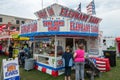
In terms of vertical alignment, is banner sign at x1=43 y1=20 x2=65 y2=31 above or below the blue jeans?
above

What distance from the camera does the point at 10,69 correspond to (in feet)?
21.0

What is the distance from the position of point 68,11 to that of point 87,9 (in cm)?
317

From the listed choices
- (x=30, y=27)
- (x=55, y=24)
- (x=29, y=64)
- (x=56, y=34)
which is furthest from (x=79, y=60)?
(x=30, y=27)

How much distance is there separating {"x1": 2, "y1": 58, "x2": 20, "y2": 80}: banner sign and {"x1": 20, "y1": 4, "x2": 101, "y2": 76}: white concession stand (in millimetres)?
2842

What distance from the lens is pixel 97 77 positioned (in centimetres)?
861

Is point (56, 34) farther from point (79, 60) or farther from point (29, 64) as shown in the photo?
point (29, 64)

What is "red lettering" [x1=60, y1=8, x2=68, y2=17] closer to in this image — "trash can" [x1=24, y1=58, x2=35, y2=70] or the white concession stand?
the white concession stand

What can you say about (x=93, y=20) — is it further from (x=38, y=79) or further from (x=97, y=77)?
(x=38, y=79)

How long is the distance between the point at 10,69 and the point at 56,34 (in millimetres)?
3319

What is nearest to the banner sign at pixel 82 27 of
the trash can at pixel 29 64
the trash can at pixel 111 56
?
the trash can at pixel 111 56

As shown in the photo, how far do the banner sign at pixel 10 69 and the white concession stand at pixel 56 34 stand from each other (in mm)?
2842

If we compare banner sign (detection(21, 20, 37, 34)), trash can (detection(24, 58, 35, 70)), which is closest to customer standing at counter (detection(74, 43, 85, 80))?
banner sign (detection(21, 20, 37, 34))

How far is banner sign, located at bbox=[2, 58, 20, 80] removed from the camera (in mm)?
6186

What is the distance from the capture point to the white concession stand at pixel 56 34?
345 inches
